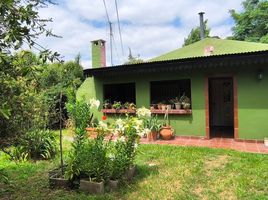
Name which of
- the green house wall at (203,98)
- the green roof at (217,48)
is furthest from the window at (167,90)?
the green roof at (217,48)

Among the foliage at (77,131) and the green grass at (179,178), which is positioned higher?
the foliage at (77,131)

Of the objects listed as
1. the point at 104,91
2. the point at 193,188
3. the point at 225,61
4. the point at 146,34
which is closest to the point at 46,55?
the point at 193,188

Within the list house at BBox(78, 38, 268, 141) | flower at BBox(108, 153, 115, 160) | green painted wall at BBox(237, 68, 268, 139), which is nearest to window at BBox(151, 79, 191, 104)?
house at BBox(78, 38, 268, 141)

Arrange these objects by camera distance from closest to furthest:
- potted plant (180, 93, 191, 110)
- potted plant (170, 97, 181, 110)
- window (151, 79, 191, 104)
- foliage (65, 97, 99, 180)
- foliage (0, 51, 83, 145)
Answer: foliage (0, 51, 83, 145) → foliage (65, 97, 99, 180) → potted plant (180, 93, 191, 110) → potted plant (170, 97, 181, 110) → window (151, 79, 191, 104)

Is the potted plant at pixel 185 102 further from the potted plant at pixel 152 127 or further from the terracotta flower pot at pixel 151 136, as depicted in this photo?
the terracotta flower pot at pixel 151 136

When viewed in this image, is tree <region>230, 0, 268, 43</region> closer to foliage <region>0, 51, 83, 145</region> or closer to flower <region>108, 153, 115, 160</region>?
flower <region>108, 153, 115, 160</region>

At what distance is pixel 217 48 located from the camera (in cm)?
1395

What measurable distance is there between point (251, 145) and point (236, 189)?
4.40 meters

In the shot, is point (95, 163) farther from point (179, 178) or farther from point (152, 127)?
point (152, 127)

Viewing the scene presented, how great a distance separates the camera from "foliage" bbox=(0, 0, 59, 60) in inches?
90.3

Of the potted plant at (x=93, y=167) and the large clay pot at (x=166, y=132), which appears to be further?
the large clay pot at (x=166, y=132)

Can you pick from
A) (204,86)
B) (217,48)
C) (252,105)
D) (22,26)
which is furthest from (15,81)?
(217,48)

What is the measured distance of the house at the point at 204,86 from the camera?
9.51 meters

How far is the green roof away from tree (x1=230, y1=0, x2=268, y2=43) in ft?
50.3
